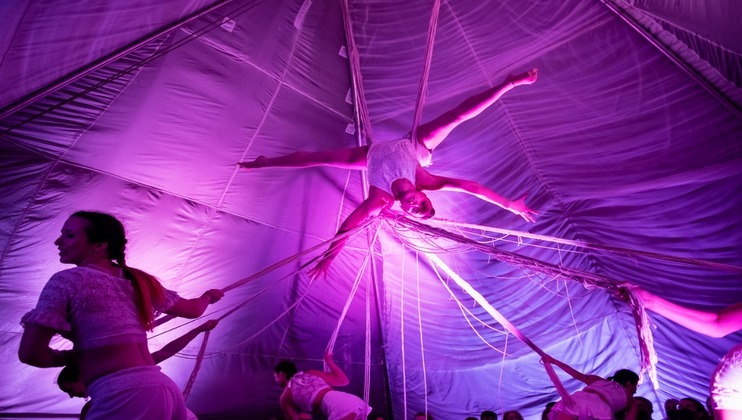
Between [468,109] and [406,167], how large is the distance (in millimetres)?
699

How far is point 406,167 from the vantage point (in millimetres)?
3301

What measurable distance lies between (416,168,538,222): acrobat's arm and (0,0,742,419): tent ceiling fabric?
2.76 ft

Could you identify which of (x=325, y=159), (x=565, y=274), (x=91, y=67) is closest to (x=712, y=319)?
(x=565, y=274)

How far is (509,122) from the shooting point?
4.26 metres

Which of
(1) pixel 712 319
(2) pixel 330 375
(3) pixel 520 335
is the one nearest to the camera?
(1) pixel 712 319

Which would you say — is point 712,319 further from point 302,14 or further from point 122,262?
point 302,14

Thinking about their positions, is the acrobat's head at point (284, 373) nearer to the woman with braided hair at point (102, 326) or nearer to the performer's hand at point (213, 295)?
the performer's hand at point (213, 295)

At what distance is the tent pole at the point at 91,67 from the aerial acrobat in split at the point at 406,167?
118cm

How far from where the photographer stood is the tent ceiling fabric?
11.4ft

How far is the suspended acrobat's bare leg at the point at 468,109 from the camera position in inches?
125

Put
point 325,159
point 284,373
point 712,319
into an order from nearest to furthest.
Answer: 1. point 712,319
2. point 325,159
3. point 284,373

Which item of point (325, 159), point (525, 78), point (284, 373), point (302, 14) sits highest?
point (302, 14)

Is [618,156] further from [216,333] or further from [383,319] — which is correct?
[216,333]

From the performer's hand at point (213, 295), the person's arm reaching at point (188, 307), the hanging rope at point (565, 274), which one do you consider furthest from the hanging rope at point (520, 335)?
the person's arm reaching at point (188, 307)
